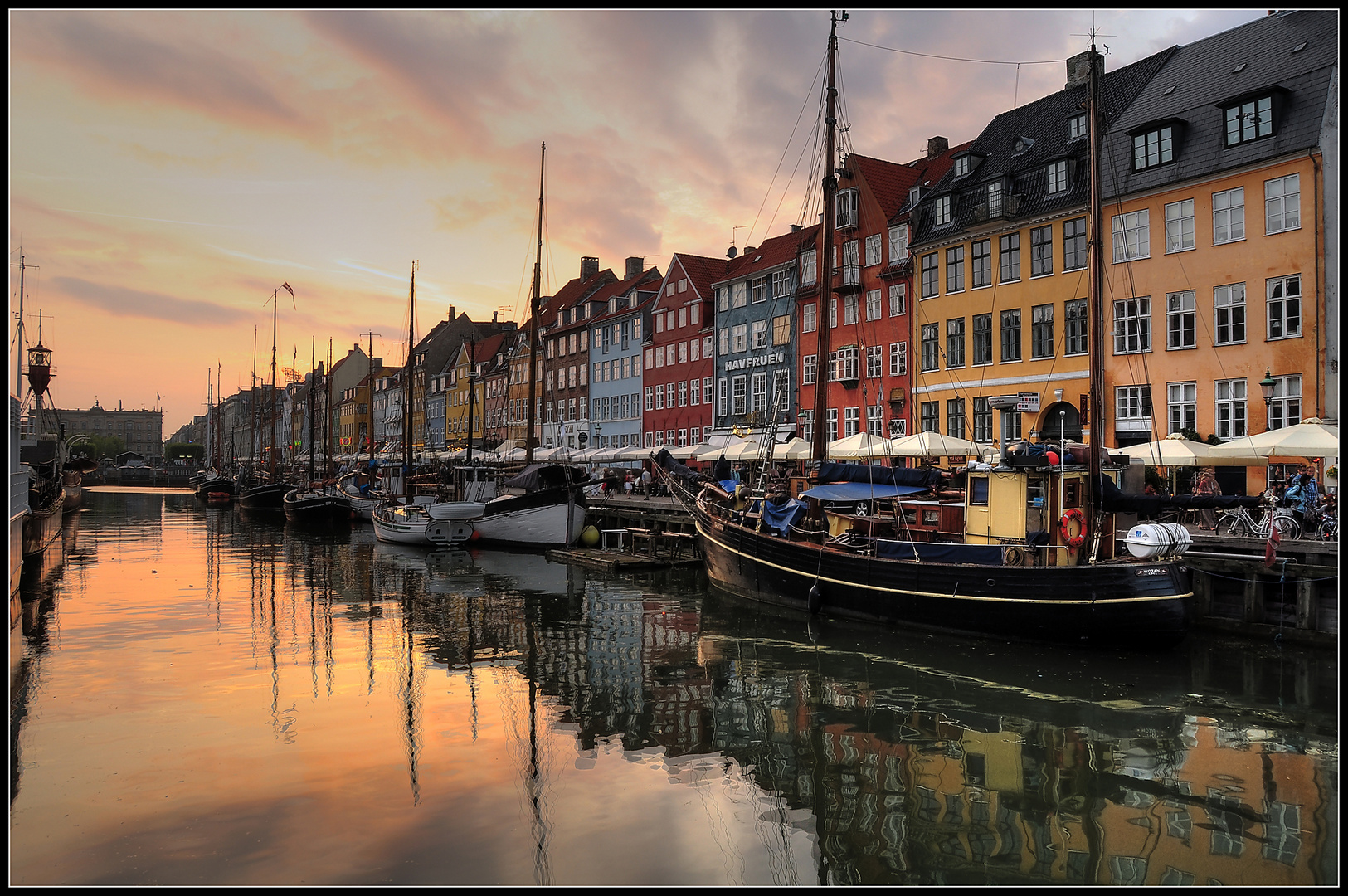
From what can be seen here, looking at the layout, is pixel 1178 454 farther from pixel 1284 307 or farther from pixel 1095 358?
pixel 1284 307

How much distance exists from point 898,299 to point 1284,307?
17.1 metres

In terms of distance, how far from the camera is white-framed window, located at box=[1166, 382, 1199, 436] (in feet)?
98.6

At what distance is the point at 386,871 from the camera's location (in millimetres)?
8258

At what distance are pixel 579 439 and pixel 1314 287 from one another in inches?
1946

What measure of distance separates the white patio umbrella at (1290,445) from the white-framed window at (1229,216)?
10.5 metres

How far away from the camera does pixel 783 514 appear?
23000 mm

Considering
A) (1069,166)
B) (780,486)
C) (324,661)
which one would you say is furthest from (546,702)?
(1069,166)

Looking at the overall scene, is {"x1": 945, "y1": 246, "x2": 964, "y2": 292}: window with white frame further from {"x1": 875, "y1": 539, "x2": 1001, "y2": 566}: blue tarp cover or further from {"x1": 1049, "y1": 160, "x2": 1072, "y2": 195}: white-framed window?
{"x1": 875, "y1": 539, "x2": 1001, "y2": 566}: blue tarp cover

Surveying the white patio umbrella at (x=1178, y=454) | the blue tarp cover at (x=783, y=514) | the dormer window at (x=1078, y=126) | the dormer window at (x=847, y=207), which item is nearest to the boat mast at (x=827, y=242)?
the blue tarp cover at (x=783, y=514)

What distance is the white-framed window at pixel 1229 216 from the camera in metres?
28.9

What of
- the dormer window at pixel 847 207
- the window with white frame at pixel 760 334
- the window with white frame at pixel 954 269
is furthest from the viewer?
the window with white frame at pixel 760 334

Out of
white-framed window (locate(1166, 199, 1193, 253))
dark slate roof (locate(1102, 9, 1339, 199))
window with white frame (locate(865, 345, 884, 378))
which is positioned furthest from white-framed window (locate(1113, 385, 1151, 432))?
window with white frame (locate(865, 345, 884, 378))

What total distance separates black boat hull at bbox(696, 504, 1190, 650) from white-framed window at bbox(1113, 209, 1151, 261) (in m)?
18.7

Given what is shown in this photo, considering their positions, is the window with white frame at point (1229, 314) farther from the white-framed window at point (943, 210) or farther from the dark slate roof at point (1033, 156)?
the white-framed window at point (943, 210)
